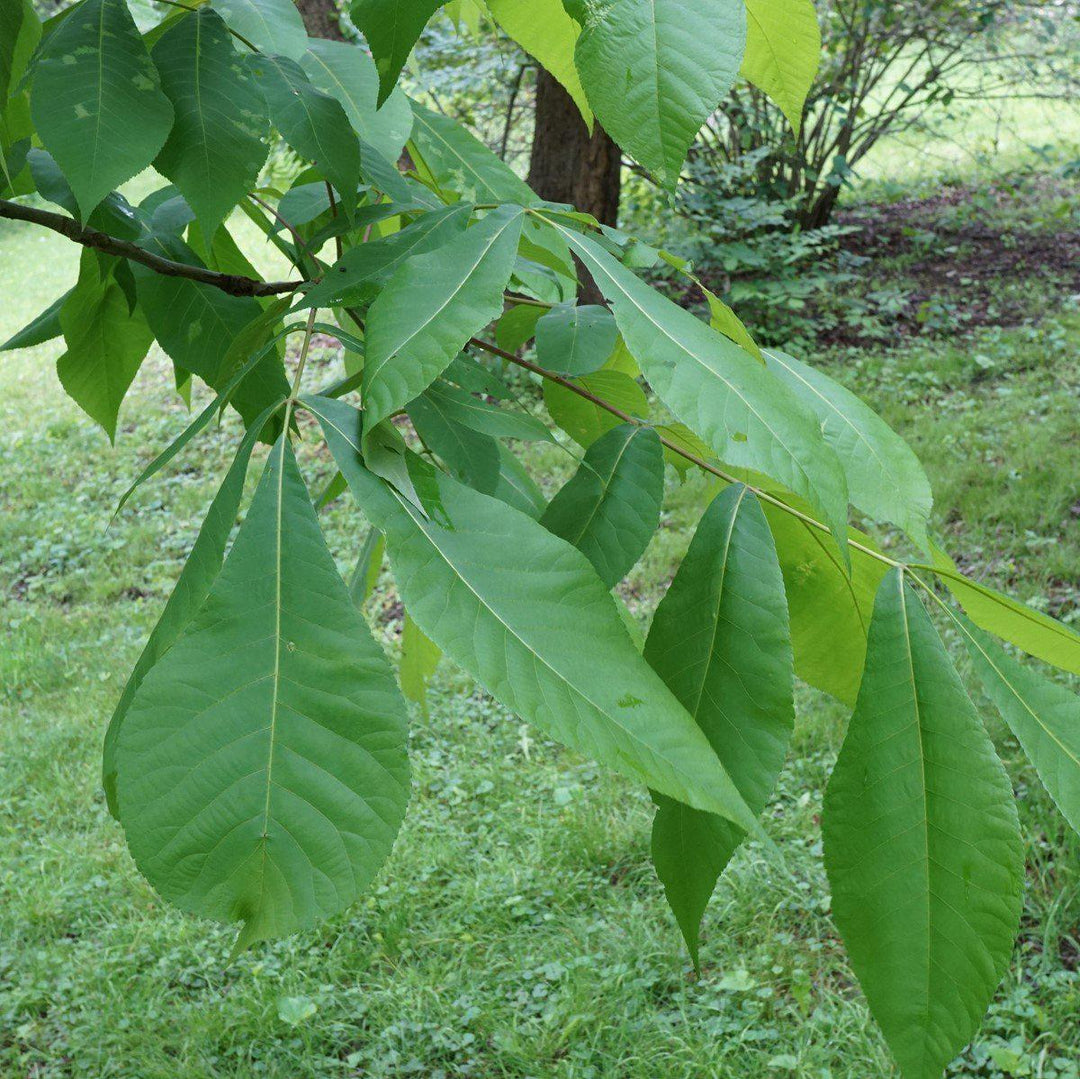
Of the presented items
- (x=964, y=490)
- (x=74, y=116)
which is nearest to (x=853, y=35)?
(x=964, y=490)

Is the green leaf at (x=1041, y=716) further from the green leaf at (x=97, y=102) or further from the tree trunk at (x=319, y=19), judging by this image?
the tree trunk at (x=319, y=19)

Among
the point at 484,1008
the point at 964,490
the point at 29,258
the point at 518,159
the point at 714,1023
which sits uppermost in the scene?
the point at 518,159

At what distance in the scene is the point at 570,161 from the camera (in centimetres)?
435

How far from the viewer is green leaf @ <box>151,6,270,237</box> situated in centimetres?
69

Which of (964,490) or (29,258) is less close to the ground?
(964,490)

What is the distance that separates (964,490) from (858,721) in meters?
3.77

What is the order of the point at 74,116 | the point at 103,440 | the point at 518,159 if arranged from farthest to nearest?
the point at 518,159 < the point at 103,440 < the point at 74,116

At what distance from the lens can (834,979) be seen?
2373mm

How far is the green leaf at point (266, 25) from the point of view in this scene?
74 cm

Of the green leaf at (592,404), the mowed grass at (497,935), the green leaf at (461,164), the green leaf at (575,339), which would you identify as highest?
the green leaf at (461,164)

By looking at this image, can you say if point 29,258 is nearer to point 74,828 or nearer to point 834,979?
point 74,828

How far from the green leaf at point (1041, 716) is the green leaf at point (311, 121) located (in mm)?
472

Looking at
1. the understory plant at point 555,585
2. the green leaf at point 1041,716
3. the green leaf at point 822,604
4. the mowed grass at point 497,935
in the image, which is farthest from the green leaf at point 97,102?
the mowed grass at point 497,935

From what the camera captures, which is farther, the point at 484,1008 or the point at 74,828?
the point at 74,828
